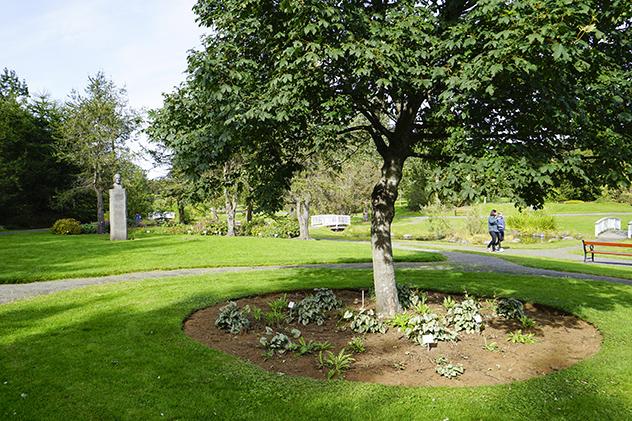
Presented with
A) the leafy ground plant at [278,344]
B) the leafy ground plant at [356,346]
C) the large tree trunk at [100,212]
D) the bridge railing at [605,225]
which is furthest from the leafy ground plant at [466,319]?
the large tree trunk at [100,212]

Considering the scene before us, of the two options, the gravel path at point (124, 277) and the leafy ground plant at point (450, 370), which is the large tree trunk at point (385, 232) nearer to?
the leafy ground plant at point (450, 370)

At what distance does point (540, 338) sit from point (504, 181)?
12.4 ft

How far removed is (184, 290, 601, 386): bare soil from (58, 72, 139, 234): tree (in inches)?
1104

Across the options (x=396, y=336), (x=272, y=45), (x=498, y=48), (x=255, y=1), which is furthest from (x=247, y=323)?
(x=498, y=48)

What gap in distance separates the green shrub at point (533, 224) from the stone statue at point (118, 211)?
28386 millimetres

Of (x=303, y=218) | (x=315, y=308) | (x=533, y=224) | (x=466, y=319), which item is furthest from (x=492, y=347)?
(x=533, y=224)

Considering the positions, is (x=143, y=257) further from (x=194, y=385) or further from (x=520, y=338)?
(x=520, y=338)

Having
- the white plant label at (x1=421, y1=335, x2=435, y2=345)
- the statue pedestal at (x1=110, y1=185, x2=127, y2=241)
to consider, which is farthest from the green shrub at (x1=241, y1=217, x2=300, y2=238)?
the white plant label at (x1=421, y1=335, x2=435, y2=345)

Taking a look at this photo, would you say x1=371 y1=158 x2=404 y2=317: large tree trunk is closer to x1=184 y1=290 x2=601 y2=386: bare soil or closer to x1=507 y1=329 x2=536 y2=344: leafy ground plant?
x1=184 y1=290 x2=601 y2=386: bare soil

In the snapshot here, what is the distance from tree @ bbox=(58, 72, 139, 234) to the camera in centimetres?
3162

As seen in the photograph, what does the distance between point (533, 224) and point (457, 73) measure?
31.9 metres

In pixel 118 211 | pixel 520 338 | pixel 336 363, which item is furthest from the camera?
pixel 118 211

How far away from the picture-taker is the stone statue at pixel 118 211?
2402 cm

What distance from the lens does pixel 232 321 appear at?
743cm
